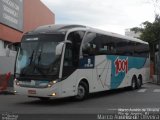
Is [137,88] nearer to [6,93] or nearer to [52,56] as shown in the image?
[6,93]

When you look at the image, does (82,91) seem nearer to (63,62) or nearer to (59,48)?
(63,62)

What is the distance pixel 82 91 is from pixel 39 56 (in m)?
2.78

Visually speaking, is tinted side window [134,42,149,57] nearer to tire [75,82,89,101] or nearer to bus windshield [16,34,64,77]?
tire [75,82,89,101]

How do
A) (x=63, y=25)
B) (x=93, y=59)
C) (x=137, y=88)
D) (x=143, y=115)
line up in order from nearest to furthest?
(x=143, y=115)
(x=63, y=25)
(x=93, y=59)
(x=137, y=88)

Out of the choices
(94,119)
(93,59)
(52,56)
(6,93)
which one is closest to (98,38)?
(93,59)

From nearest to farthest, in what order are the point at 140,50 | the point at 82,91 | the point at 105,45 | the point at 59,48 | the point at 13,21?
the point at 59,48 < the point at 82,91 < the point at 105,45 < the point at 140,50 < the point at 13,21

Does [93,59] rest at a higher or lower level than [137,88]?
higher

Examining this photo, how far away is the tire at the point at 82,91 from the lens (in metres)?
18.4

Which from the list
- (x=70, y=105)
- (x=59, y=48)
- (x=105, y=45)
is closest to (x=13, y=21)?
(x=105, y=45)

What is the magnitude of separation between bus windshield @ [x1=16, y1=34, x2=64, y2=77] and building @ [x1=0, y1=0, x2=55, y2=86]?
36.8 feet

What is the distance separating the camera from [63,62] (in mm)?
17078

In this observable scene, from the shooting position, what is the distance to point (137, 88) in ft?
87.3

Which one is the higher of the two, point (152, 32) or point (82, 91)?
point (152, 32)

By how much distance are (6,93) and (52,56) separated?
7.53 metres
